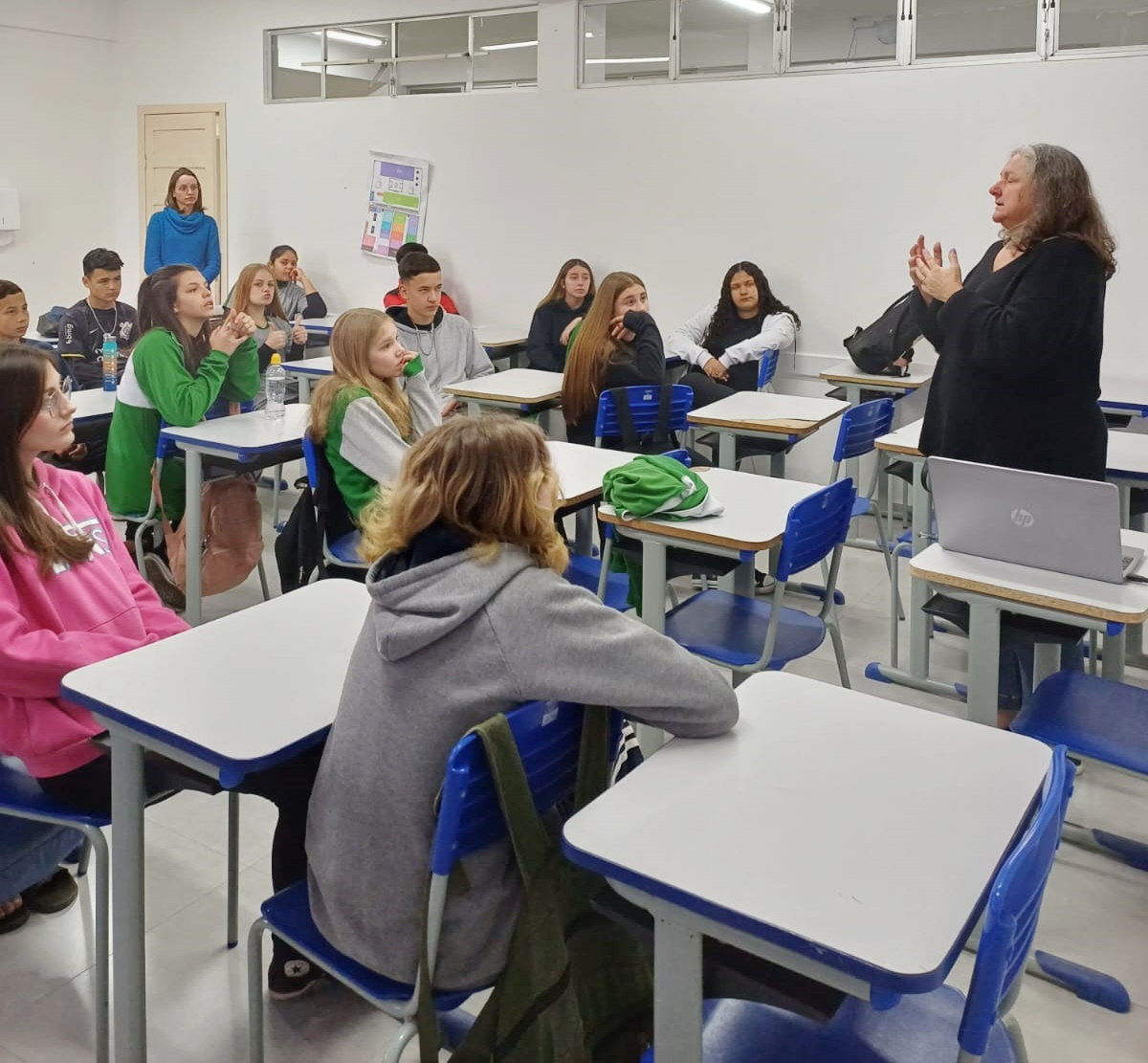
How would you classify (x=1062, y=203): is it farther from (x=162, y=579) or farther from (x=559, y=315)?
(x=559, y=315)

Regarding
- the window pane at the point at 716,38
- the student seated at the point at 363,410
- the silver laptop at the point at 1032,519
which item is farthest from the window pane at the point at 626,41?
the silver laptop at the point at 1032,519

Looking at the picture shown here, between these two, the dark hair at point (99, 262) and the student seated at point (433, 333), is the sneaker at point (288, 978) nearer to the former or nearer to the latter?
the student seated at point (433, 333)

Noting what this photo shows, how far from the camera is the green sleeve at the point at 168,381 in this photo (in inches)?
141

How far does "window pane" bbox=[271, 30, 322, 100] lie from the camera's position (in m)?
7.65

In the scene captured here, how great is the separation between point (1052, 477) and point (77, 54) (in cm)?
852

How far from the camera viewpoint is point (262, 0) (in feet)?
25.1

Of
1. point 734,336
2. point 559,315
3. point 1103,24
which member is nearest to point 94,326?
point 559,315

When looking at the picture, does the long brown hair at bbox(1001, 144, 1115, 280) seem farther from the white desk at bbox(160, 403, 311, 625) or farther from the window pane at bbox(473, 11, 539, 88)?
the window pane at bbox(473, 11, 539, 88)

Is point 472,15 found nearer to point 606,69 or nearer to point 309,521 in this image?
point 606,69

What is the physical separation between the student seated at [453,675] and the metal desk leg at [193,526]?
7.19ft

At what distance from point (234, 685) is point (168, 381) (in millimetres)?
2160

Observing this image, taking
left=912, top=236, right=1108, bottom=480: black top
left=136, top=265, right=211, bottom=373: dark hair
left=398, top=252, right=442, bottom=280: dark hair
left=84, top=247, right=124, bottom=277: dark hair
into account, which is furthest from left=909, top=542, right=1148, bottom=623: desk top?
left=84, top=247, right=124, bottom=277: dark hair

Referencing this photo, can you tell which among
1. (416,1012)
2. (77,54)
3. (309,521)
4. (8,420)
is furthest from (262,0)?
(416,1012)

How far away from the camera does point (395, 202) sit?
290 inches
